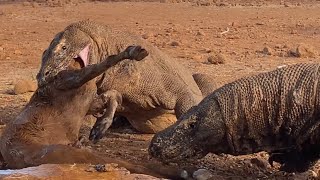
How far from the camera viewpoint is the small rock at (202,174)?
6.46 m

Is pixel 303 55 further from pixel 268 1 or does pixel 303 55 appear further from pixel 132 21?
pixel 268 1

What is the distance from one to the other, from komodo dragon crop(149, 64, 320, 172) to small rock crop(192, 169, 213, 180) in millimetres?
146

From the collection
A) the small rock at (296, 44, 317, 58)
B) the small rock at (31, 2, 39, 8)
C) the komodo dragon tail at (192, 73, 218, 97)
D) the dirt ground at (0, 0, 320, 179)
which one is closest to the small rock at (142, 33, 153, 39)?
the dirt ground at (0, 0, 320, 179)

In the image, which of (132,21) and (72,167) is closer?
(72,167)

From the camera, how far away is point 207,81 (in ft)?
32.1

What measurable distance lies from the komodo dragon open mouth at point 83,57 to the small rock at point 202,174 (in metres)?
1.97

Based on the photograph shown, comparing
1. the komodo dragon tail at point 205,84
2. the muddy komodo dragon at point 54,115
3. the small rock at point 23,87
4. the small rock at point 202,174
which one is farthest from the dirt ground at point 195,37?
the komodo dragon tail at point 205,84

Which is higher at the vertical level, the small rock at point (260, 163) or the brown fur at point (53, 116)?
the brown fur at point (53, 116)

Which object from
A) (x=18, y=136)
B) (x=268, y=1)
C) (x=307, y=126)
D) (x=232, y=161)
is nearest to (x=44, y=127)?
(x=18, y=136)

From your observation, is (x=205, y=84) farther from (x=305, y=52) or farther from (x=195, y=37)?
(x=195, y=37)

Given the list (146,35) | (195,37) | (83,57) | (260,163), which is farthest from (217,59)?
(260,163)

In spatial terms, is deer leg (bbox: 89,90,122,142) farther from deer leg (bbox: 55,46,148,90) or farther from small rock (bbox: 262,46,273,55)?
small rock (bbox: 262,46,273,55)

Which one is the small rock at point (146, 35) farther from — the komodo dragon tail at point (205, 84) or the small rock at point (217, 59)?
the komodo dragon tail at point (205, 84)

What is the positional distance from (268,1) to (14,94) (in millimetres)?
Result: 13999
